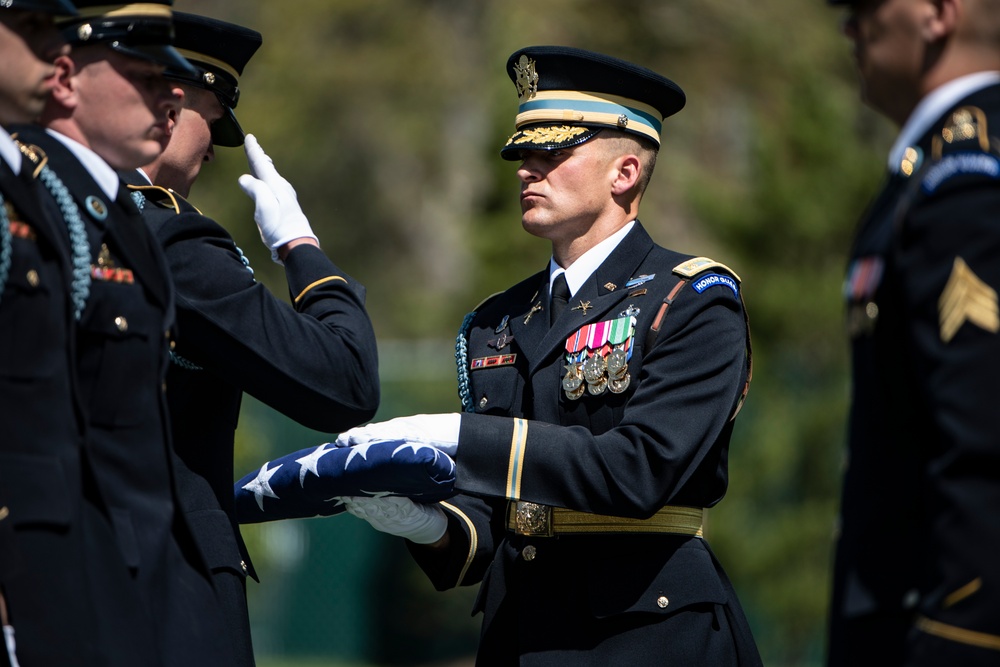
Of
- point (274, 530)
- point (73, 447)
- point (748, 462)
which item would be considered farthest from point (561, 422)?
point (274, 530)

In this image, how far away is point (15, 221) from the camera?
2.51 m

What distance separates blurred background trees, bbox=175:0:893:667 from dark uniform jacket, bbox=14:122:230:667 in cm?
709

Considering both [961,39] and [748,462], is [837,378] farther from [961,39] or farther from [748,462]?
[961,39]

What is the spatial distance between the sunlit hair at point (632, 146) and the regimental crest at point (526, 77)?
0.26 meters

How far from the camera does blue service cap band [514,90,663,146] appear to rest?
4113 mm

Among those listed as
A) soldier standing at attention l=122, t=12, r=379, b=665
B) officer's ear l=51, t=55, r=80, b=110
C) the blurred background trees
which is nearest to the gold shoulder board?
officer's ear l=51, t=55, r=80, b=110

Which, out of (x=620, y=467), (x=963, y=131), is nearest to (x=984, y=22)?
(x=963, y=131)

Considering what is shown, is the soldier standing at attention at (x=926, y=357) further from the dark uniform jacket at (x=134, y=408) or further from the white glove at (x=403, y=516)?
the white glove at (x=403, y=516)

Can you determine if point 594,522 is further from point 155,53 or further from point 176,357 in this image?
point 155,53

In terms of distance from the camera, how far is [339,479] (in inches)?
143

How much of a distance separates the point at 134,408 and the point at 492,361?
1507 mm

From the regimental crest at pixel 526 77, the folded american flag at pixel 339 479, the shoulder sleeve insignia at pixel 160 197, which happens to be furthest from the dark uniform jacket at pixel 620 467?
the shoulder sleeve insignia at pixel 160 197

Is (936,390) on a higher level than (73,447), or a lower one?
higher

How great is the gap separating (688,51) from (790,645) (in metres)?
8.90
